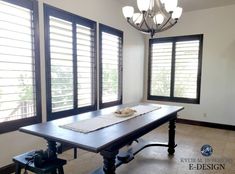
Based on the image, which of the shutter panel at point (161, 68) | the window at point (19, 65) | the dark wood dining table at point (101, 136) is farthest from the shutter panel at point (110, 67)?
the dark wood dining table at point (101, 136)

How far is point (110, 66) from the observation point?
14.2 ft

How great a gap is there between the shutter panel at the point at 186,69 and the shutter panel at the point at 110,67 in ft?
5.45

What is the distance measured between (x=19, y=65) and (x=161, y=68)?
3.83 m

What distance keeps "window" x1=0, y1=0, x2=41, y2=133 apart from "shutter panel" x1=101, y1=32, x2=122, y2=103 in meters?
1.60

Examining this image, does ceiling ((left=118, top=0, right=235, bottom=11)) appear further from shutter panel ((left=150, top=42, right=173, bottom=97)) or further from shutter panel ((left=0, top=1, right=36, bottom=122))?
shutter panel ((left=0, top=1, right=36, bottom=122))

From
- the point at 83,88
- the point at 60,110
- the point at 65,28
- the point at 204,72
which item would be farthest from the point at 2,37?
the point at 204,72

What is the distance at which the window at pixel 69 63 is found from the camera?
9.89ft

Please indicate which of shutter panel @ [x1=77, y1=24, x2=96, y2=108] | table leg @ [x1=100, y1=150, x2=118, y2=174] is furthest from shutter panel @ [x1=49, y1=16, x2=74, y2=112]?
table leg @ [x1=100, y1=150, x2=118, y2=174]

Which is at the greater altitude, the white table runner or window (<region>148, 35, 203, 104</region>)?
window (<region>148, 35, 203, 104</region>)

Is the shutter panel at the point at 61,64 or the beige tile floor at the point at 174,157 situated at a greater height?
the shutter panel at the point at 61,64

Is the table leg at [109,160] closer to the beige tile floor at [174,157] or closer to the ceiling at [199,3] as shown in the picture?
the beige tile floor at [174,157]

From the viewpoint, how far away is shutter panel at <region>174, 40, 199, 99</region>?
16.3ft

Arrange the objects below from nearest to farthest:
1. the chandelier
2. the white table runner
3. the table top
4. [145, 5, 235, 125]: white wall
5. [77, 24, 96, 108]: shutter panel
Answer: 1. the table top
2. the white table runner
3. the chandelier
4. [77, 24, 96, 108]: shutter panel
5. [145, 5, 235, 125]: white wall

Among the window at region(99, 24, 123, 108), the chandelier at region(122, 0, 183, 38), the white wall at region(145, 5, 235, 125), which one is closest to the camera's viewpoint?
the chandelier at region(122, 0, 183, 38)
